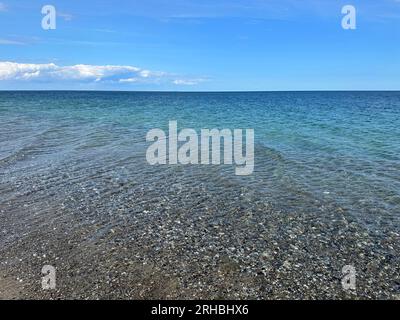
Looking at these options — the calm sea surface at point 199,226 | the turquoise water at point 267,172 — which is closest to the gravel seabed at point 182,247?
the calm sea surface at point 199,226

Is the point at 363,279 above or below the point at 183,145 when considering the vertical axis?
below

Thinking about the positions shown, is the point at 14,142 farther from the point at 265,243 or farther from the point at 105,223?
the point at 265,243

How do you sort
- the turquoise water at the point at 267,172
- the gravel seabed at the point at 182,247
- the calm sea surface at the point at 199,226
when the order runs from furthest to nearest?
the turquoise water at the point at 267,172 < the calm sea surface at the point at 199,226 < the gravel seabed at the point at 182,247

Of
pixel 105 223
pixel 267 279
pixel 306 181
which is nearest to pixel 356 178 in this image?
pixel 306 181

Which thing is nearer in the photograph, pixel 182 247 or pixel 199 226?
pixel 182 247

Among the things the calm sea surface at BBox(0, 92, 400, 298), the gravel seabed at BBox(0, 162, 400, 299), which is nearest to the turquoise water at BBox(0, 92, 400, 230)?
the calm sea surface at BBox(0, 92, 400, 298)

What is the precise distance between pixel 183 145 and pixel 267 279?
18686 millimetres

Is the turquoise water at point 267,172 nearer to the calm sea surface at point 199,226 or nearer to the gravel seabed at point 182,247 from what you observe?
the calm sea surface at point 199,226

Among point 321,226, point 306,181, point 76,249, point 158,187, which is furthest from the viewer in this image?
point 306,181

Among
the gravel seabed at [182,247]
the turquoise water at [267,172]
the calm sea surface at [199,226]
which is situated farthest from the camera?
the turquoise water at [267,172]

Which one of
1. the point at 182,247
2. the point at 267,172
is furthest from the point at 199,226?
the point at 267,172

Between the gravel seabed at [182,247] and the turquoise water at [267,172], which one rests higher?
the turquoise water at [267,172]

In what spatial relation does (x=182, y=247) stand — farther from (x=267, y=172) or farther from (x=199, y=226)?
(x=267, y=172)

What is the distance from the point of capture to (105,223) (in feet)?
37.9
